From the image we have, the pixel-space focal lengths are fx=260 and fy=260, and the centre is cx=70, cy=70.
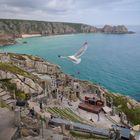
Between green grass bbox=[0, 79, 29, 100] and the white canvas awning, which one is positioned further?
the white canvas awning

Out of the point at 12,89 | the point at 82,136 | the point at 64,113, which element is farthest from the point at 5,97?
the point at 82,136

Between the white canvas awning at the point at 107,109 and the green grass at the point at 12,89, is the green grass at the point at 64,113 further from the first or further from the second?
the white canvas awning at the point at 107,109

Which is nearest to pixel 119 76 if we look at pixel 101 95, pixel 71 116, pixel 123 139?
pixel 101 95

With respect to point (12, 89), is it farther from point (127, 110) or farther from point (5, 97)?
point (127, 110)

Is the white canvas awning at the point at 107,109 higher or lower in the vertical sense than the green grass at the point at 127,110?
higher

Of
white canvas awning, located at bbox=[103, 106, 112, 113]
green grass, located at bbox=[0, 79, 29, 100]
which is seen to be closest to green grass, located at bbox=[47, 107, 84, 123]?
green grass, located at bbox=[0, 79, 29, 100]

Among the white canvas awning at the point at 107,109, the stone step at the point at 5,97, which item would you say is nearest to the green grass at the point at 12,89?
the stone step at the point at 5,97

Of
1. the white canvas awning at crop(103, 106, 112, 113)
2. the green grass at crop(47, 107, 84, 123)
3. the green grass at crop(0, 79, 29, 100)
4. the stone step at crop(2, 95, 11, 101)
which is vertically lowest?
the white canvas awning at crop(103, 106, 112, 113)

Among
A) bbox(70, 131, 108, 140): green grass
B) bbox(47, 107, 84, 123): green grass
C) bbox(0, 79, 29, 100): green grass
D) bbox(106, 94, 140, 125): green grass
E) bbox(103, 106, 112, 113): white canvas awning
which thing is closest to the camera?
bbox(70, 131, 108, 140): green grass

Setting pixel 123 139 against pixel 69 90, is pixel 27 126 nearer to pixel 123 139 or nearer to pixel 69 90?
pixel 123 139

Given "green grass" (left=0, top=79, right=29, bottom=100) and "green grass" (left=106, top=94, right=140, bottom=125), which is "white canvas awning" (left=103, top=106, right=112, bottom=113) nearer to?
"green grass" (left=106, top=94, right=140, bottom=125)

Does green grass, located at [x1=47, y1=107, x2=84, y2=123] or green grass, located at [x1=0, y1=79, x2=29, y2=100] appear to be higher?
green grass, located at [x1=0, y1=79, x2=29, y2=100]
